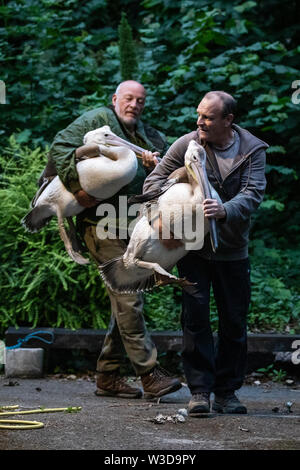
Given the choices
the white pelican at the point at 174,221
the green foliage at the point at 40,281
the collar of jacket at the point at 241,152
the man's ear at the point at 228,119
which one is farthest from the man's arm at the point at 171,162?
the green foliage at the point at 40,281

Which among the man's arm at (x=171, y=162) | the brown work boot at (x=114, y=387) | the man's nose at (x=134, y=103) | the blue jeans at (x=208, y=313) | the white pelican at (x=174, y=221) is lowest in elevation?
the brown work boot at (x=114, y=387)

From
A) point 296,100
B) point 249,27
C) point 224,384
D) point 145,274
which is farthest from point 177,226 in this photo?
point 249,27

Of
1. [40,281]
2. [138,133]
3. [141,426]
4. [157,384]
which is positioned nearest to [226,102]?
[138,133]

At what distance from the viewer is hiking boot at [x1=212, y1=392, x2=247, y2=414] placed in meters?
4.83

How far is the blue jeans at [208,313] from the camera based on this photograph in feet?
15.3

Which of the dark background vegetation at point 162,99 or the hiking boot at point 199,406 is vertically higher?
the dark background vegetation at point 162,99

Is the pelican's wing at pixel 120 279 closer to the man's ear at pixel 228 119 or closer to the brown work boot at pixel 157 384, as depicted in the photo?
the man's ear at pixel 228 119

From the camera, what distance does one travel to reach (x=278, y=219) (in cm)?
895

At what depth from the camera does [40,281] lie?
6.59 m

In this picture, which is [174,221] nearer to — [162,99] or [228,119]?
[228,119]

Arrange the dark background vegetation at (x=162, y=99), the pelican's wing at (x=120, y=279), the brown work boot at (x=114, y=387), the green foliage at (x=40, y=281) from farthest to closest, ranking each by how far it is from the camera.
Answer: the dark background vegetation at (x=162, y=99), the green foliage at (x=40, y=281), the brown work boot at (x=114, y=387), the pelican's wing at (x=120, y=279)

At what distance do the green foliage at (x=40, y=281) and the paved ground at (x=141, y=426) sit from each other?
3.15ft

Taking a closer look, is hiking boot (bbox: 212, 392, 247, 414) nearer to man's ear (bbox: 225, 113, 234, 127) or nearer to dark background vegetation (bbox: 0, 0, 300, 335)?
man's ear (bbox: 225, 113, 234, 127)
